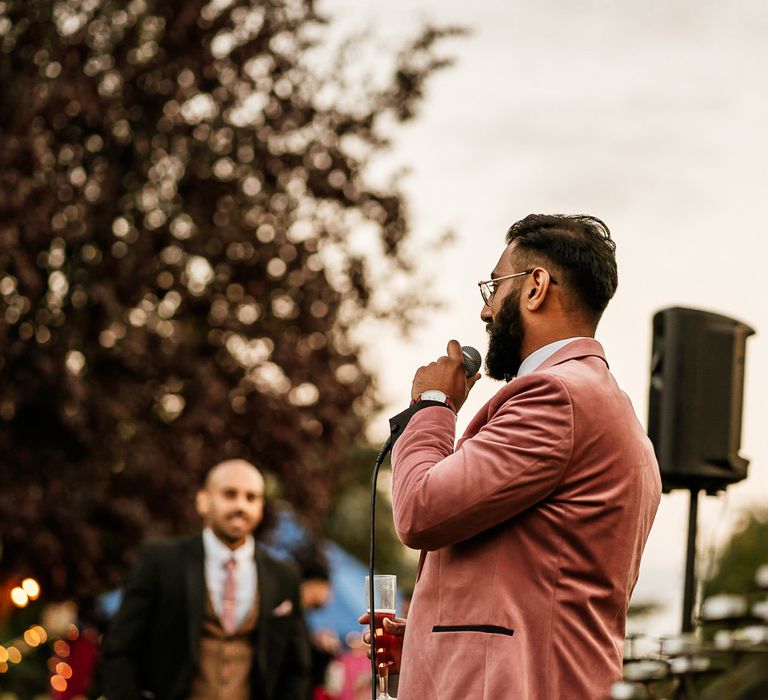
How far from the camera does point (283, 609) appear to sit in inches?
258

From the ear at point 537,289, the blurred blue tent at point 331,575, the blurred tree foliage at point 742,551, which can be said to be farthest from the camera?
the blurred tree foliage at point 742,551

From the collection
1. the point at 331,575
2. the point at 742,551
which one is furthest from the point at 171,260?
the point at 742,551

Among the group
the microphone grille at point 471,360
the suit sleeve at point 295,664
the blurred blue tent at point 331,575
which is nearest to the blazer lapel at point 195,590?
the suit sleeve at point 295,664

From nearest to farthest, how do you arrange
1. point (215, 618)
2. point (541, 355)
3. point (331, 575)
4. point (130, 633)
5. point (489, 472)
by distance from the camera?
point (489, 472), point (541, 355), point (130, 633), point (215, 618), point (331, 575)

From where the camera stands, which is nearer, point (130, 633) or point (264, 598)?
point (130, 633)

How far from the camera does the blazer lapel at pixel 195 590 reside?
246 inches

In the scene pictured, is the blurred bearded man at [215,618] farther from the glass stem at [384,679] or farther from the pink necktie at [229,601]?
the glass stem at [384,679]

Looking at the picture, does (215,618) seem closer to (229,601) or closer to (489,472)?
(229,601)

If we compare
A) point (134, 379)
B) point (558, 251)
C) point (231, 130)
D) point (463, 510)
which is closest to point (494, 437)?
point (463, 510)

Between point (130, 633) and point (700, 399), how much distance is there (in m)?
2.98

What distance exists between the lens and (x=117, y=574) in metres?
13.0

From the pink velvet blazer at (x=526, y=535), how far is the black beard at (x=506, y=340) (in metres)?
0.14

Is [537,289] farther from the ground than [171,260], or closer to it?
closer to it

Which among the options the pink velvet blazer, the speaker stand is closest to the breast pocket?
the pink velvet blazer
